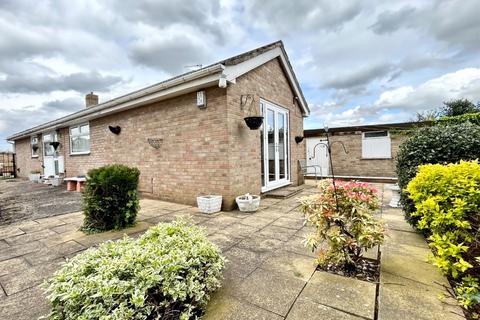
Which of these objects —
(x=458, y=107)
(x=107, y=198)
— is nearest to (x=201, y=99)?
(x=107, y=198)

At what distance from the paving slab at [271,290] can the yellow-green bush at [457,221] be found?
1.27 metres

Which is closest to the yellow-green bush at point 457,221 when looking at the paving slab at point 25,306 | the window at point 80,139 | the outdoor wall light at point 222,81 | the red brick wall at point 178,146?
the paving slab at point 25,306

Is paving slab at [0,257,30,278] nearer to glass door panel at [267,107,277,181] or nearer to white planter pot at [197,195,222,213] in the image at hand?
white planter pot at [197,195,222,213]

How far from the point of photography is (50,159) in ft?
37.9

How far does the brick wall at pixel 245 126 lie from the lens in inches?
198

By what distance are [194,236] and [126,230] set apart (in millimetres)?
2316

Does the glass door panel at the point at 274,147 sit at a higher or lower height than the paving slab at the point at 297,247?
higher

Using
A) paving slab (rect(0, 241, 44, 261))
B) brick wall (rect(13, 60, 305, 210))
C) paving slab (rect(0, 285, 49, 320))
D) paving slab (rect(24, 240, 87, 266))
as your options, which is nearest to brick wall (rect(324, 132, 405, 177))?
brick wall (rect(13, 60, 305, 210))

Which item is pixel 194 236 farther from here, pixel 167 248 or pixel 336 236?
pixel 336 236

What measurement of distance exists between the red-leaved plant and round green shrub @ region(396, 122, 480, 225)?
5.59ft

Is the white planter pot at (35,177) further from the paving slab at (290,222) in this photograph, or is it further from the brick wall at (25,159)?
the paving slab at (290,222)

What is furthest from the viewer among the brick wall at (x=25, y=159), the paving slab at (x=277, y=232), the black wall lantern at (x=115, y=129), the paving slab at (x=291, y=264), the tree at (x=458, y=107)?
the tree at (x=458, y=107)

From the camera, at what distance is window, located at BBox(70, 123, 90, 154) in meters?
9.22

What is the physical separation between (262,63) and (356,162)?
325 inches
